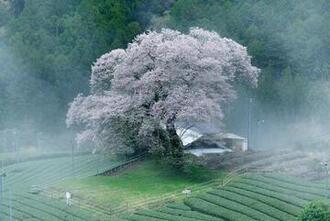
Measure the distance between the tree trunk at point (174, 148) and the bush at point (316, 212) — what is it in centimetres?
1627

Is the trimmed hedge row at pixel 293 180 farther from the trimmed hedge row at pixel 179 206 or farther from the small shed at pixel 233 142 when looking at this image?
the small shed at pixel 233 142

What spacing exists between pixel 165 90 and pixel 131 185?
6291 mm

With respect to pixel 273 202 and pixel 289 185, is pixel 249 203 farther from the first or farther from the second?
pixel 289 185

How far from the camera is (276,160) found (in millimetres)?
51656

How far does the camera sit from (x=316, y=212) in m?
34.5

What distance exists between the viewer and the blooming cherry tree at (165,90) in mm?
49000

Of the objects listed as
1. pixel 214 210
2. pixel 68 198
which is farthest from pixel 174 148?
pixel 214 210

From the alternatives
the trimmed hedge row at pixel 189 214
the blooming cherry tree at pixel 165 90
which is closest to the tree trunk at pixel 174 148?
the blooming cherry tree at pixel 165 90

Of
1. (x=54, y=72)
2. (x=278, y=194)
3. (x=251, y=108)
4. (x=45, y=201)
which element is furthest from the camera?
(x=54, y=72)

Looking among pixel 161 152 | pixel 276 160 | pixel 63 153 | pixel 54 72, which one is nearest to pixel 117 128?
pixel 161 152

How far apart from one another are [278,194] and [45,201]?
14037 millimetres

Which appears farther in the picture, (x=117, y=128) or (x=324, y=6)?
(x=324, y=6)

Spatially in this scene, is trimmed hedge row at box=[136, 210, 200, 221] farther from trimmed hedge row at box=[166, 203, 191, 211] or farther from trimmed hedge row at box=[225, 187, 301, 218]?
trimmed hedge row at box=[225, 187, 301, 218]

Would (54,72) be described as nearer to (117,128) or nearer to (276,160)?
(117,128)
